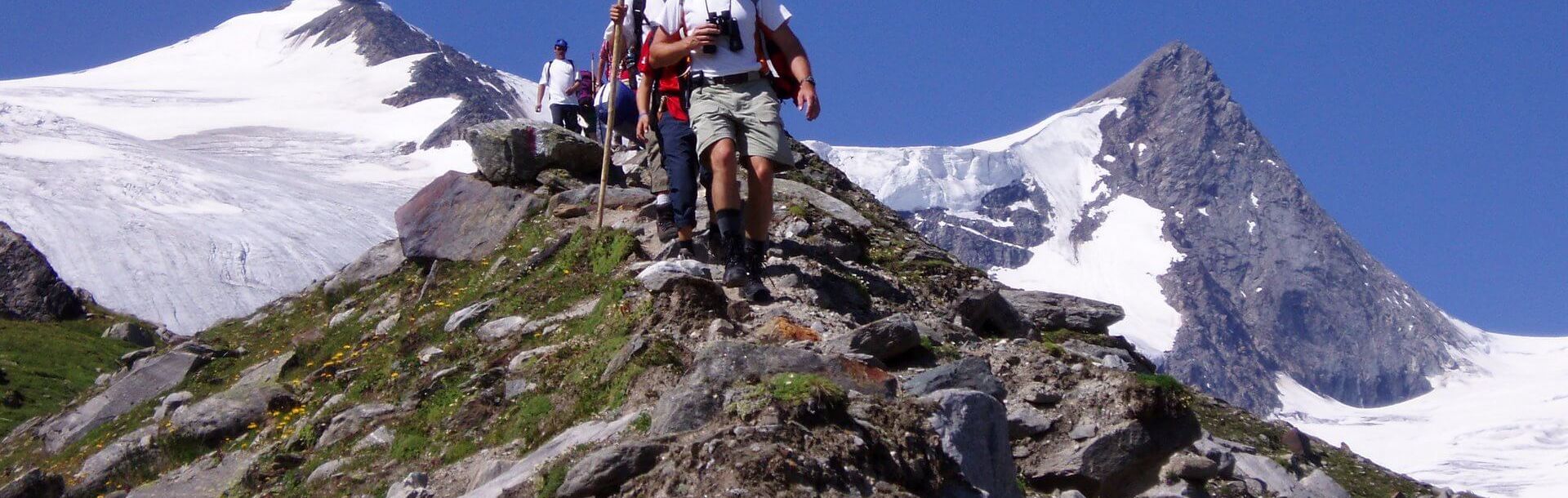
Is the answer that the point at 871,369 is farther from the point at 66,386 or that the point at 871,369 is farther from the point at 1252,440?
the point at 66,386

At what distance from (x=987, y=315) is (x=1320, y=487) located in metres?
3.91

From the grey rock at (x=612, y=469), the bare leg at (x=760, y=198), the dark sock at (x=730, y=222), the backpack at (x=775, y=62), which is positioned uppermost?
the backpack at (x=775, y=62)

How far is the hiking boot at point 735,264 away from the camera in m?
9.02

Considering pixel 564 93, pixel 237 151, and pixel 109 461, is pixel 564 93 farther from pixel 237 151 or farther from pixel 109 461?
pixel 237 151

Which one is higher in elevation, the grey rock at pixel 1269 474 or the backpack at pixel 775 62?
the backpack at pixel 775 62

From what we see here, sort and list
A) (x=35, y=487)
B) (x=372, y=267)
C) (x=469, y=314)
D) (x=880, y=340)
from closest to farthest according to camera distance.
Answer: (x=880, y=340) < (x=35, y=487) < (x=469, y=314) < (x=372, y=267)

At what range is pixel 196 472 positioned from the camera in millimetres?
9820

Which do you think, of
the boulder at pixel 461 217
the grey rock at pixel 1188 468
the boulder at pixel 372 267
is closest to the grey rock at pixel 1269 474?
the grey rock at pixel 1188 468

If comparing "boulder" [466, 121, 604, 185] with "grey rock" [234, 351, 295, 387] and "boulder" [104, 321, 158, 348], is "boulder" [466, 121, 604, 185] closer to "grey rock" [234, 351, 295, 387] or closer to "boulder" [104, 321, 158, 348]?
"grey rock" [234, 351, 295, 387]

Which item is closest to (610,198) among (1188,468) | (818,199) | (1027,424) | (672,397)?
(818,199)

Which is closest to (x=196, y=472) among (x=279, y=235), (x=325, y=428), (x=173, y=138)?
(x=325, y=428)

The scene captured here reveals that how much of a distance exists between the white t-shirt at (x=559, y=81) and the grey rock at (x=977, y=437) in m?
15.1

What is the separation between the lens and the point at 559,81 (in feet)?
70.0

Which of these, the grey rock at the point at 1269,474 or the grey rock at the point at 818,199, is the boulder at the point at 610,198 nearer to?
the grey rock at the point at 818,199
